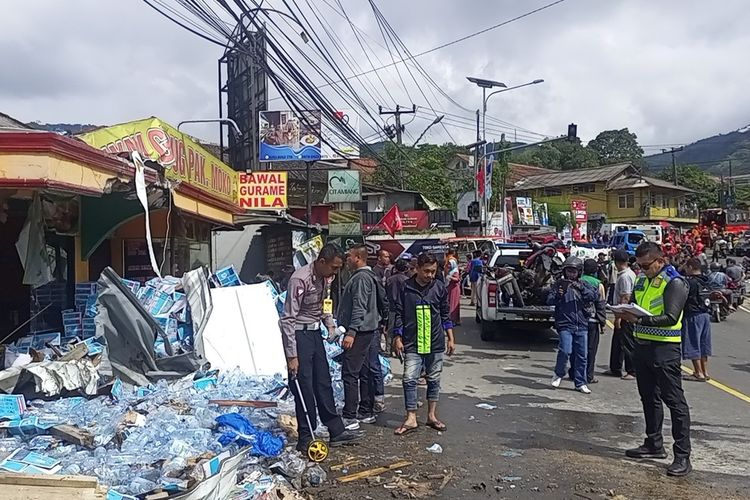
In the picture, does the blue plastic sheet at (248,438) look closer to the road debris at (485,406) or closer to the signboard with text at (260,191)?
the road debris at (485,406)

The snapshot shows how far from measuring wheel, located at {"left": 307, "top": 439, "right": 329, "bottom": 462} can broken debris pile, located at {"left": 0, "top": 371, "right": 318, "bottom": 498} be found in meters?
0.17

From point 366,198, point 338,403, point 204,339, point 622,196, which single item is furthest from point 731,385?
point 622,196

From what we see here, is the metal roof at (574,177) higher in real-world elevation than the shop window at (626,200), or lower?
higher

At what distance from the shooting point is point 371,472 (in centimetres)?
602

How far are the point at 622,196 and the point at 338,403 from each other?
61.2 metres

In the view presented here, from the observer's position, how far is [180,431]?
6.20 meters

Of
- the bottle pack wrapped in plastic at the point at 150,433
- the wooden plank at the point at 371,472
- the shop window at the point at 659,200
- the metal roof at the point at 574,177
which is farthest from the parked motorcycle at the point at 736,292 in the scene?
the shop window at the point at 659,200

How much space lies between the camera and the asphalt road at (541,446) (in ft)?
18.5

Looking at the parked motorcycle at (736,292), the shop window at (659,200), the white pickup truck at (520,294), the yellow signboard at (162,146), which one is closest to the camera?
the yellow signboard at (162,146)

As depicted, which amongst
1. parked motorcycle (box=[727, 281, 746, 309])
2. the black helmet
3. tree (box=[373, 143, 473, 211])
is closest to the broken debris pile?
the black helmet

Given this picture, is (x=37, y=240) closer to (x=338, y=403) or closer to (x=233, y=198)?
(x=338, y=403)

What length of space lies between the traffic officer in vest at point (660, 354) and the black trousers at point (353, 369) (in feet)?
8.86

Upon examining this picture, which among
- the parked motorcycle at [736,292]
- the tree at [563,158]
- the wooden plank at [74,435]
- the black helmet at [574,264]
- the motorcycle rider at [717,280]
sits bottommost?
the wooden plank at [74,435]

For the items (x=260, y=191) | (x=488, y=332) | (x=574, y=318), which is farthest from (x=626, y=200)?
(x=574, y=318)
